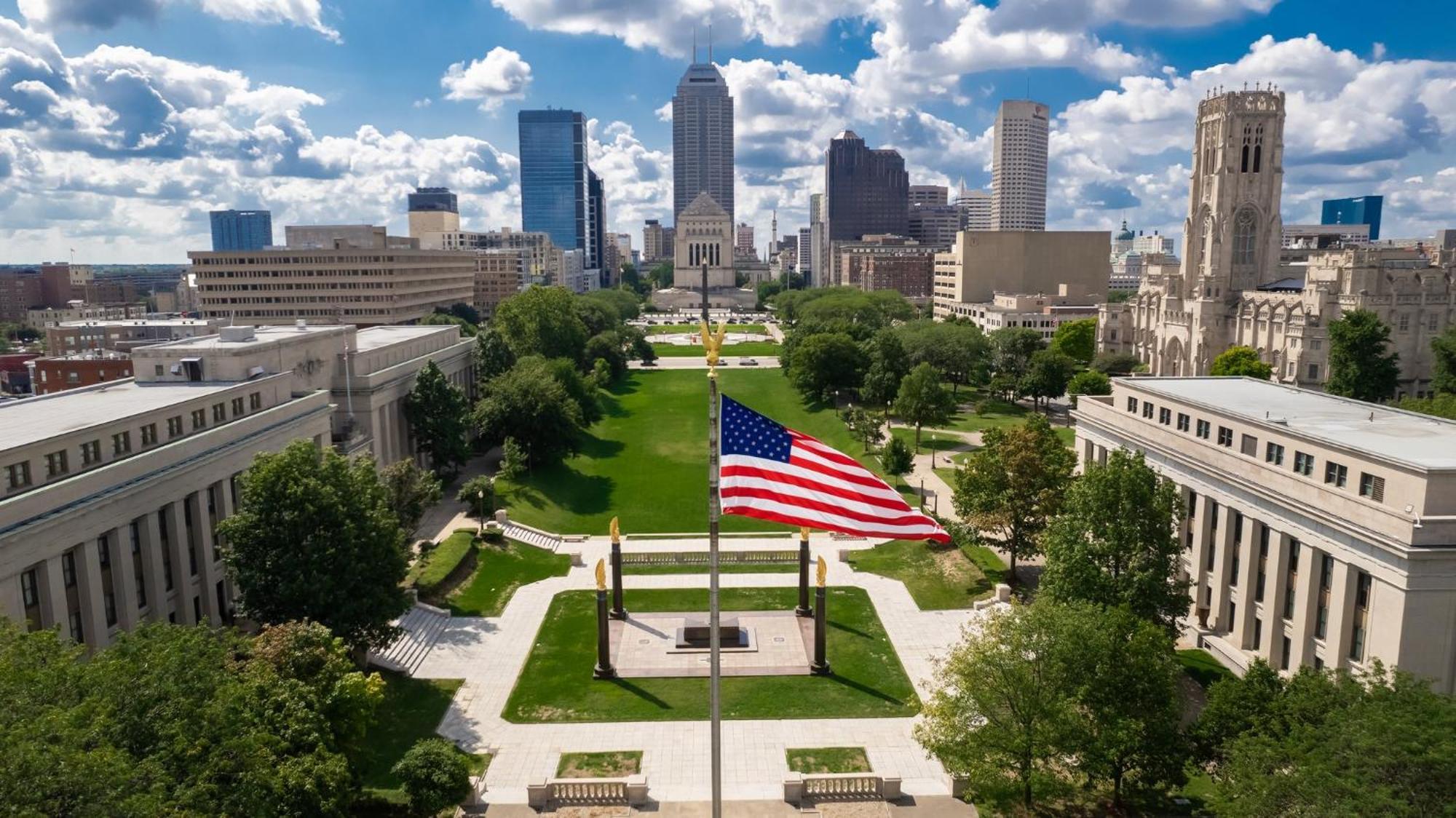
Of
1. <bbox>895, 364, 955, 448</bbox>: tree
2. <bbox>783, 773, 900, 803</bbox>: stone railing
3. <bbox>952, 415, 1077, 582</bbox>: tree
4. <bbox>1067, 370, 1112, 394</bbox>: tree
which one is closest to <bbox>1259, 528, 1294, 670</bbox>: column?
<bbox>952, 415, 1077, 582</bbox>: tree

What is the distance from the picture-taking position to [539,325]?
385 feet

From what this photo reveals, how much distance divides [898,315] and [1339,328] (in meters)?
101

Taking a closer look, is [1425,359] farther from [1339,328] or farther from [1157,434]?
[1157,434]

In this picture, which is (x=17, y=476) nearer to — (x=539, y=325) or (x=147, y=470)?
(x=147, y=470)

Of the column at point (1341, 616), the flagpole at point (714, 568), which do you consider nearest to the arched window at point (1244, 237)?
the column at point (1341, 616)

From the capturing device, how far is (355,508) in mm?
40250

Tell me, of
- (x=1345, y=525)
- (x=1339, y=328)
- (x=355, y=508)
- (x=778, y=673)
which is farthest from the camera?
(x=1339, y=328)

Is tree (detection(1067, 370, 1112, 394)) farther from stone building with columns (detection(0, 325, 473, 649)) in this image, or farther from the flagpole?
the flagpole

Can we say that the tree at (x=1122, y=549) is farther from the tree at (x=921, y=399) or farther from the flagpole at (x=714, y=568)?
the tree at (x=921, y=399)

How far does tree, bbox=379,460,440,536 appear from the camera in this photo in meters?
52.6

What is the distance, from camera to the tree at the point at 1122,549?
37.3 metres

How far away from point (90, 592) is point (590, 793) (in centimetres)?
2201

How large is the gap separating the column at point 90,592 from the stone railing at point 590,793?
19405mm

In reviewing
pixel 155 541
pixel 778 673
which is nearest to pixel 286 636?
pixel 155 541
